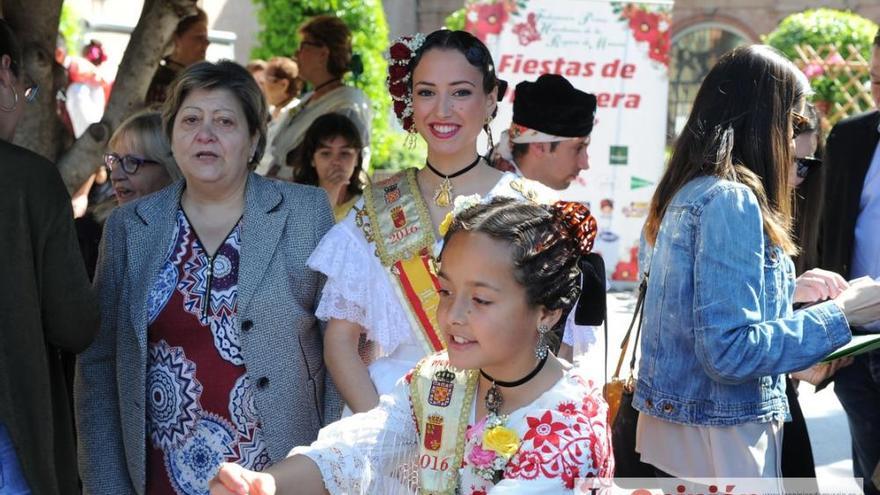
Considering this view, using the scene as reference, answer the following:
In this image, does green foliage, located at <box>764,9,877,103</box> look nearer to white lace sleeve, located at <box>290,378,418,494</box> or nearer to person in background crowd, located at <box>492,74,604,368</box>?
person in background crowd, located at <box>492,74,604,368</box>

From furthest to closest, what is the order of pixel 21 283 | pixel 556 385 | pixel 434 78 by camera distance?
pixel 434 78, pixel 21 283, pixel 556 385

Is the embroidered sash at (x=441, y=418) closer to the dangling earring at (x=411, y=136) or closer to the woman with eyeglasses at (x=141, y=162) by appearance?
the dangling earring at (x=411, y=136)

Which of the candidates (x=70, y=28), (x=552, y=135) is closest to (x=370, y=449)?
(x=552, y=135)

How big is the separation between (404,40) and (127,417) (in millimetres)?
1389

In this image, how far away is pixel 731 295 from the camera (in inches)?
121

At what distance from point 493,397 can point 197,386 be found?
1112 mm

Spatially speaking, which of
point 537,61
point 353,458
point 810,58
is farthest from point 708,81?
point 810,58

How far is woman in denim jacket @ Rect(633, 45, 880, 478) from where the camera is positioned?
122 inches

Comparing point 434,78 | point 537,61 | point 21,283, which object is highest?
point 537,61

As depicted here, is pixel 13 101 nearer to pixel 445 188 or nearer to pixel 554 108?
pixel 445 188

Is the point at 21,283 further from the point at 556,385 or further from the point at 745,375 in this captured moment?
the point at 745,375

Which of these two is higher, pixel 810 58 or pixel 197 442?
pixel 810 58

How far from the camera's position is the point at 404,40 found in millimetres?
3590

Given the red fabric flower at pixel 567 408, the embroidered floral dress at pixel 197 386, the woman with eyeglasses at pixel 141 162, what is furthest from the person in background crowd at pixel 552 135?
the red fabric flower at pixel 567 408
